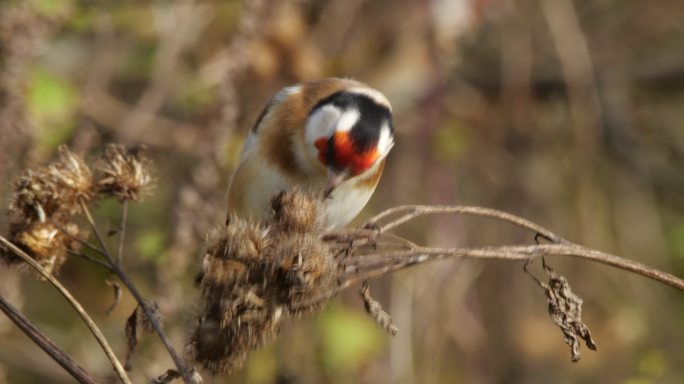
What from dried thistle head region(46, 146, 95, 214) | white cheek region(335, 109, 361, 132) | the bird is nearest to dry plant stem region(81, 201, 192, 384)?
dried thistle head region(46, 146, 95, 214)

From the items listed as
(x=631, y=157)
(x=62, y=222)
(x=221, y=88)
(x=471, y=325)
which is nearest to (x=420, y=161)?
(x=471, y=325)

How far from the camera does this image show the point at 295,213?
201 cm

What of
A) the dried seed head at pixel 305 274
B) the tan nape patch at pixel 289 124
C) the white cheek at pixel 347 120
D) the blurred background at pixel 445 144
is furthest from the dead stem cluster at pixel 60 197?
the blurred background at pixel 445 144

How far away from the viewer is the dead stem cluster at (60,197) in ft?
7.03

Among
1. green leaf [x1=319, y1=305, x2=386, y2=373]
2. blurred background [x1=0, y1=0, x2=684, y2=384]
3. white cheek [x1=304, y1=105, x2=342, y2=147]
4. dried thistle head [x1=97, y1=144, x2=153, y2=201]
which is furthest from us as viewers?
blurred background [x1=0, y1=0, x2=684, y2=384]

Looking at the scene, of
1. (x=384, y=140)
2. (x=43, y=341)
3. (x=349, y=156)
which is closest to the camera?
(x=43, y=341)

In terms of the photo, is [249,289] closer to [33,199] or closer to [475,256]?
[475,256]

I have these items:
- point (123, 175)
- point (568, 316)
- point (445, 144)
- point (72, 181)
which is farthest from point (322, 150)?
point (445, 144)

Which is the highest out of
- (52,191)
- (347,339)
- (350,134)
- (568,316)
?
(52,191)

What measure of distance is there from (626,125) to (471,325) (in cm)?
176

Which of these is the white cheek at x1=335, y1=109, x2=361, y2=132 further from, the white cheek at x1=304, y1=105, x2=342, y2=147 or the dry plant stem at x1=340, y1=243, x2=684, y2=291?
the dry plant stem at x1=340, y1=243, x2=684, y2=291

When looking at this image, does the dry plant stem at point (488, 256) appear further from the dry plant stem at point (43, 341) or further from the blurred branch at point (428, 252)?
the dry plant stem at point (43, 341)

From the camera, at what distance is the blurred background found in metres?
4.96

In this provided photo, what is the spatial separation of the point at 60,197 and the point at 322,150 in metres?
1.11
